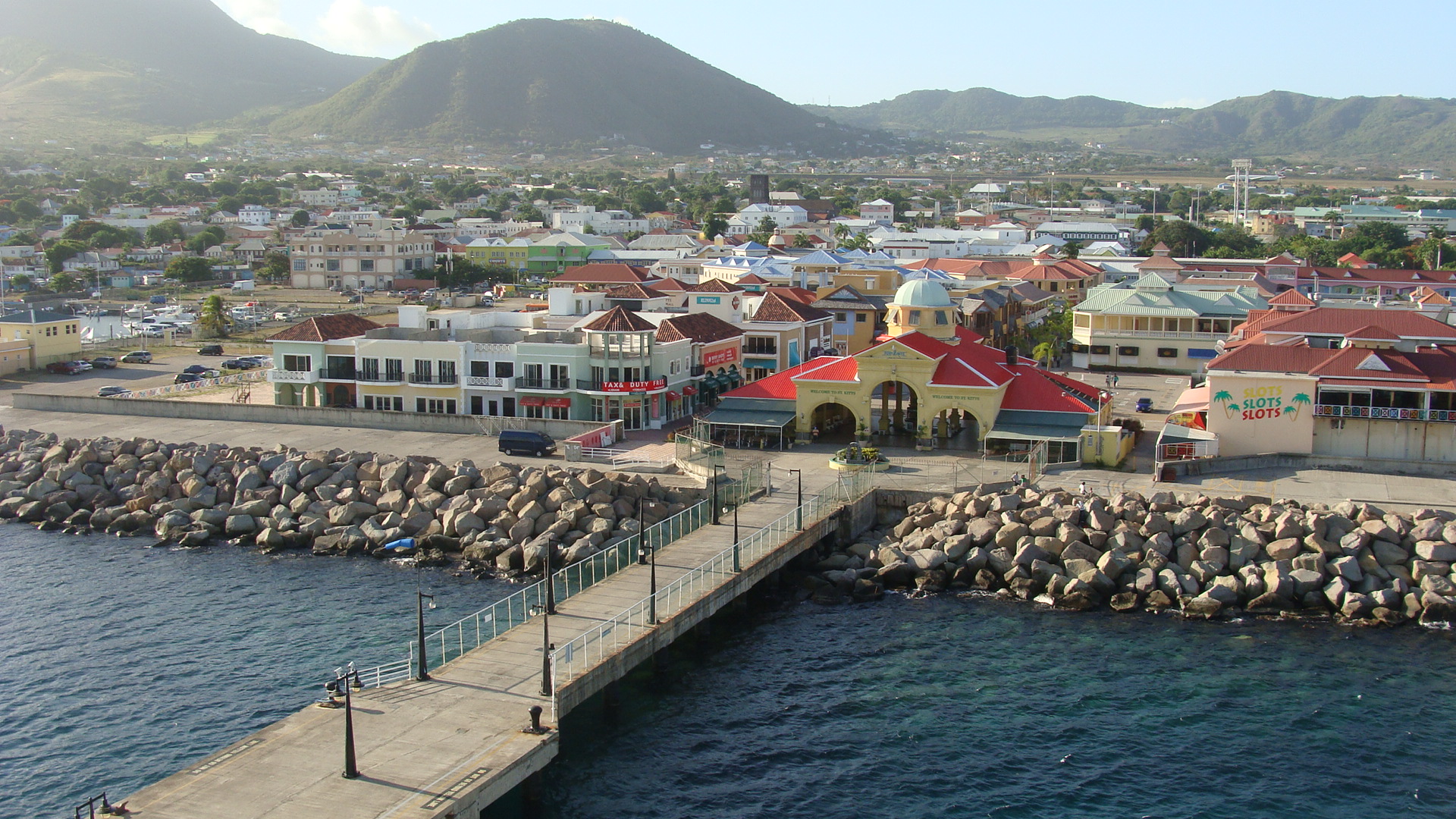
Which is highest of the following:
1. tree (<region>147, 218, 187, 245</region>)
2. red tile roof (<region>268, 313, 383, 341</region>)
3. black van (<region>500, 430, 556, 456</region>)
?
tree (<region>147, 218, 187, 245</region>)

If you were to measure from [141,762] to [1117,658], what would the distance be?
24.6 meters

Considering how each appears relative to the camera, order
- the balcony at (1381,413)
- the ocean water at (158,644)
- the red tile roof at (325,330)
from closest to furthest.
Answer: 1. the ocean water at (158,644)
2. the balcony at (1381,413)
3. the red tile roof at (325,330)

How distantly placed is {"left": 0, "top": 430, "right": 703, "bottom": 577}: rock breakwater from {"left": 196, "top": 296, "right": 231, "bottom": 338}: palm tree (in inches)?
1725

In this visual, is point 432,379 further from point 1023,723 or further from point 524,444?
point 1023,723

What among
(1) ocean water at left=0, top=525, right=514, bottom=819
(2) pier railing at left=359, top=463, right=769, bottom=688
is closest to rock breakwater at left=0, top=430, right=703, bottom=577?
(1) ocean water at left=0, top=525, right=514, bottom=819

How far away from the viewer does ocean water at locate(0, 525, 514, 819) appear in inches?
1118

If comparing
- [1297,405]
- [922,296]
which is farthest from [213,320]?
[1297,405]

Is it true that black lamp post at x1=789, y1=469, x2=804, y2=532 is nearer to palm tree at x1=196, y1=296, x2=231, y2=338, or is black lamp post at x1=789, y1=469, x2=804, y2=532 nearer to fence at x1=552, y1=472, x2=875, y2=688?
fence at x1=552, y1=472, x2=875, y2=688

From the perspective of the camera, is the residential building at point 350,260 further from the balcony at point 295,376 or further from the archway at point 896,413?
the archway at point 896,413

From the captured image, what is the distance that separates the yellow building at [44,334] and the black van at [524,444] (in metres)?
42.0

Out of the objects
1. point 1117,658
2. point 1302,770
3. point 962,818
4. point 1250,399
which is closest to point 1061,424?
point 1250,399

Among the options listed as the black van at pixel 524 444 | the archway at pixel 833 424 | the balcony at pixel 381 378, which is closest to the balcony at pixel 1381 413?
the archway at pixel 833 424

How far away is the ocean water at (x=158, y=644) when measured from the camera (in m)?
28.4

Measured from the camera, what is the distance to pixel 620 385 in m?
56.5
